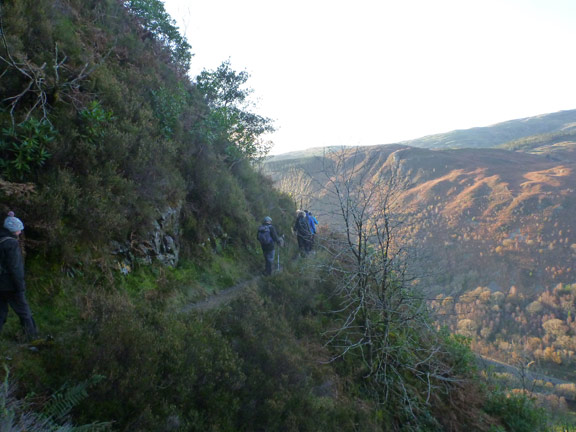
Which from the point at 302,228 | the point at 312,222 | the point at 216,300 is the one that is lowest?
the point at 216,300

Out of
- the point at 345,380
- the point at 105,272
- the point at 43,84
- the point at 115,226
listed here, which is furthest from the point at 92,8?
the point at 345,380

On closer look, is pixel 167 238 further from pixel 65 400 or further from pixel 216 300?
pixel 65 400

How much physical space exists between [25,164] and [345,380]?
6.58 metres

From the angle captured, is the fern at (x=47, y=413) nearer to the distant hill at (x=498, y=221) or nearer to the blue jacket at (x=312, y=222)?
the blue jacket at (x=312, y=222)

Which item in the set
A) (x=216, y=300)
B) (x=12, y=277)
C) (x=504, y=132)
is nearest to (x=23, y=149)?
(x=12, y=277)

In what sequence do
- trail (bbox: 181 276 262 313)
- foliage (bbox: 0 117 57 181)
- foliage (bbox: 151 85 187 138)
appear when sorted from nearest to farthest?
foliage (bbox: 0 117 57 181) < trail (bbox: 181 276 262 313) < foliage (bbox: 151 85 187 138)

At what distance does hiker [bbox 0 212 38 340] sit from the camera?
12.7 ft

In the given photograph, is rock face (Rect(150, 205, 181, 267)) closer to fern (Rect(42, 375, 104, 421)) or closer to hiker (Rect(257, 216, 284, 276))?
hiker (Rect(257, 216, 284, 276))

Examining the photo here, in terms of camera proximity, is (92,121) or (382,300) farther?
(382,300)

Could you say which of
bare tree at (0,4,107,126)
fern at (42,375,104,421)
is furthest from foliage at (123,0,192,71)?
fern at (42,375,104,421)

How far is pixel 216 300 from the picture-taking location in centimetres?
743

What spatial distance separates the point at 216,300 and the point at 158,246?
5.74 ft

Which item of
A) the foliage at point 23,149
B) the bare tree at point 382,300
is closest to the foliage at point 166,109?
the foliage at point 23,149

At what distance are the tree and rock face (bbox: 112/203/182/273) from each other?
5.48 metres
